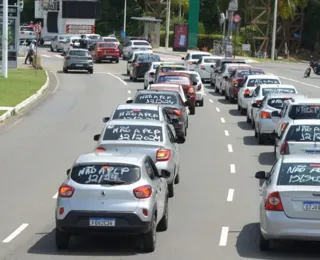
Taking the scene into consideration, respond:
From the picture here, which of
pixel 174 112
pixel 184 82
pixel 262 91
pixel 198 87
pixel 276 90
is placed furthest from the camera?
pixel 198 87

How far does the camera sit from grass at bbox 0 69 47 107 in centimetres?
4023

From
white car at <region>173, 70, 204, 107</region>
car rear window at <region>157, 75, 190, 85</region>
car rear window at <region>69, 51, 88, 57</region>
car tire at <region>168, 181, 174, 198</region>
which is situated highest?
car tire at <region>168, 181, 174, 198</region>

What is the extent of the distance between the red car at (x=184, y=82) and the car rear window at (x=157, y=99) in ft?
25.9

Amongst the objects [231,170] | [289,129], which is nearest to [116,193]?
[289,129]

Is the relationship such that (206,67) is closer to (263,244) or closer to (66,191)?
(263,244)

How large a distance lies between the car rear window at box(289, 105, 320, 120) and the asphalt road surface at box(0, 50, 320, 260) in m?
1.38

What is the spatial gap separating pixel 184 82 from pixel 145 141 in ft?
62.8

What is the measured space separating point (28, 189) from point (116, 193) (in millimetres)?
6599

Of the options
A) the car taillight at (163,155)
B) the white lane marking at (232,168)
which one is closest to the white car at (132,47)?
the white lane marking at (232,168)

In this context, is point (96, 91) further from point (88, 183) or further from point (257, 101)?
point (88, 183)

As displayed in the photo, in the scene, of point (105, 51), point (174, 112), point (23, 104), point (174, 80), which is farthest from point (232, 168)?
point (105, 51)

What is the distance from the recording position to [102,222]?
1390cm

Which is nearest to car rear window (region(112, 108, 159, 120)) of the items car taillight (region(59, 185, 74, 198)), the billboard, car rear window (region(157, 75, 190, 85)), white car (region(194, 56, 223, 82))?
car taillight (region(59, 185, 74, 198))

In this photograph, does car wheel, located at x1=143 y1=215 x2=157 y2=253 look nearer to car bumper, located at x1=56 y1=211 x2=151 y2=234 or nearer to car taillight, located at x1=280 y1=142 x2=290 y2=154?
car bumper, located at x1=56 y1=211 x2=151 y2=234
